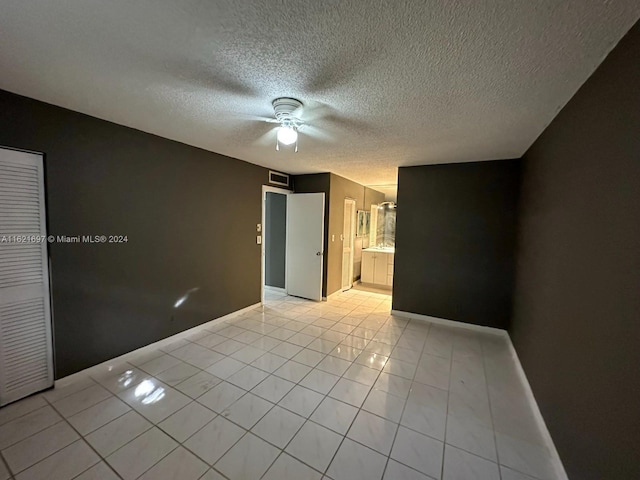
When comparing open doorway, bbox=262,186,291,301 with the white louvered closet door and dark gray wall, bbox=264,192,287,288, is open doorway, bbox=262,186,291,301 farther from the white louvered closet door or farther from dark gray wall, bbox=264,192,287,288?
the white louvered closet door

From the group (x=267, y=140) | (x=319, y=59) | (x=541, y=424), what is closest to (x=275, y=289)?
(x=267, y=140)

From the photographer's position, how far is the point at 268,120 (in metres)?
2.30

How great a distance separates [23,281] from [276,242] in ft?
12.6

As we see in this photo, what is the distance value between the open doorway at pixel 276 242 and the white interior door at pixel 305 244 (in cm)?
39

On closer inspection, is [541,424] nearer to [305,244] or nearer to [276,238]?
[305,244]

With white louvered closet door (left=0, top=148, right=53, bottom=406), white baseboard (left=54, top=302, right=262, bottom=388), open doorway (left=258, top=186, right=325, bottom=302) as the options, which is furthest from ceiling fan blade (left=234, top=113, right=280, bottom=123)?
white baseboard (left=54, top=302, right=262, bottom=388)

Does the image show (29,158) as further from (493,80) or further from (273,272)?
(273,272)

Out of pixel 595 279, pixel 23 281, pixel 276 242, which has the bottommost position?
pixel 23 281

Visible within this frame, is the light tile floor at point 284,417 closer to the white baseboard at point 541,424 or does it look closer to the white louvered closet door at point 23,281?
the white baseboard at point 541,424

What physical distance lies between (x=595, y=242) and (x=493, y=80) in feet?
3.64

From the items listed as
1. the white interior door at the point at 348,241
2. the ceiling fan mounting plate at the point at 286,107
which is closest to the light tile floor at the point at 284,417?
the ceiling fan mounting plate at the point at 286,107

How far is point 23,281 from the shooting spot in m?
2.03

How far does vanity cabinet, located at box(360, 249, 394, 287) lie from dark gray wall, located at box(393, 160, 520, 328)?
5.87ft

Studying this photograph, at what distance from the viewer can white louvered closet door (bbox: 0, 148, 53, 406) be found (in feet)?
6.39
